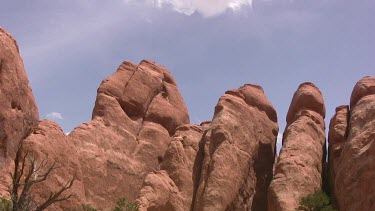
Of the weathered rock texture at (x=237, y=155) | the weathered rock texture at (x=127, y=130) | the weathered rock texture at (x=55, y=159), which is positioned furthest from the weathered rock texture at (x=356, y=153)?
the weathered rock texture at (x=55, y=159)

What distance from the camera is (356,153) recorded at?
140 ft

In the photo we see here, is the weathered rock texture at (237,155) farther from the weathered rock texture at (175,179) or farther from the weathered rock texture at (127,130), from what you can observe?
the weathered rock texture at (127,130)

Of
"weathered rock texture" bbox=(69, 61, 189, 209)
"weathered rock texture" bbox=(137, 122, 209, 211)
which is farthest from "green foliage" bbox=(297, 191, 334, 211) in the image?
"weathered rock texture" bbox=(69, 61, 189, 209)

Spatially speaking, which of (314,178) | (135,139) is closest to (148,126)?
(135,139)

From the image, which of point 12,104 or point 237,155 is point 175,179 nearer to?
point 237,155

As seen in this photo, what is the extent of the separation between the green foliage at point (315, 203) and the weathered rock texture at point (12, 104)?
20383 millimetres

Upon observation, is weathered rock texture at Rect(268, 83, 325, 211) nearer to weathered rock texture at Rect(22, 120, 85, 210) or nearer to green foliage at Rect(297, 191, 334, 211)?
green foliage at Rect(297, 191, 334, 211)

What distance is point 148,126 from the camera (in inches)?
2293

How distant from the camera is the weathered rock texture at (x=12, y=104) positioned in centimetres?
3919

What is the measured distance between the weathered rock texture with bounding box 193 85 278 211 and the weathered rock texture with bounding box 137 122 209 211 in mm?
758

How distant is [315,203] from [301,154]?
7236 mm

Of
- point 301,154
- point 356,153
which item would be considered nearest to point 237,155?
point 301,154

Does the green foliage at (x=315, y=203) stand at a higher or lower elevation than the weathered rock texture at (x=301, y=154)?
lower

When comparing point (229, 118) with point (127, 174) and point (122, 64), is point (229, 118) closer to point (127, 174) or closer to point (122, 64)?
point (127, 174)
